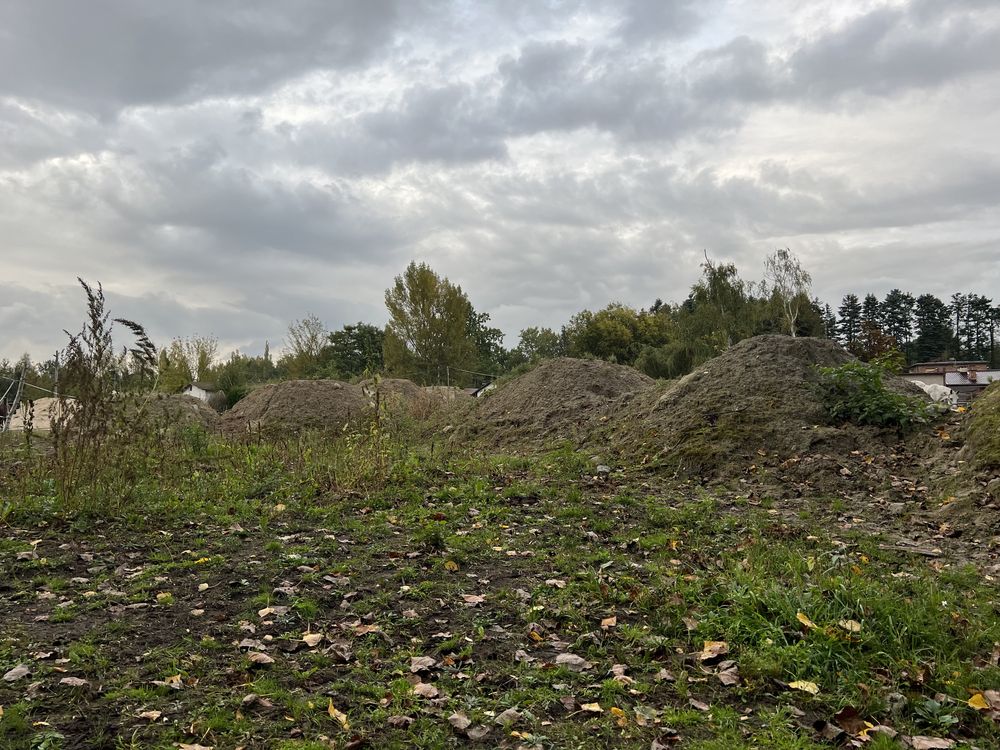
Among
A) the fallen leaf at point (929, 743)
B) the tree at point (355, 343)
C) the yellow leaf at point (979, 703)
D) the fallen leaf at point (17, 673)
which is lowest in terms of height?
the fallen leaf at point (929, 743)

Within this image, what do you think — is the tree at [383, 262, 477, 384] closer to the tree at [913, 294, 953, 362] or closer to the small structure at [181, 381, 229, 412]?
the small structure at [181, 381, 229, 412]

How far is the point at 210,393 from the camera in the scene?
104 feet

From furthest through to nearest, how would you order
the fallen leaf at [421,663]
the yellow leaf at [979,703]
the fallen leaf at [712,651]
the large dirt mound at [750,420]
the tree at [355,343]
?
the tree at [355,343] < the large dirt mound at [750,420] < the fallen leaf at [712,651] < the fallen leaf at [421,663] < the yellow leaf at [979,703]

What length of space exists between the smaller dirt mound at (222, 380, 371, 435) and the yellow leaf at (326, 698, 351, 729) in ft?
44.0

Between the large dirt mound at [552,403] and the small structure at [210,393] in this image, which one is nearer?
the large dirt mound at [552,403]

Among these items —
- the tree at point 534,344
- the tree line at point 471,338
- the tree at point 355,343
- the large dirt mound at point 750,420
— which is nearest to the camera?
the large dirt mound at point 750,420

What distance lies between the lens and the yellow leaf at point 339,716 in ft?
10.5

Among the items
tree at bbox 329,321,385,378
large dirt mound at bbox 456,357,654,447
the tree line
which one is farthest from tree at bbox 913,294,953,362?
large dirt mound at bbox 456,357,654,447

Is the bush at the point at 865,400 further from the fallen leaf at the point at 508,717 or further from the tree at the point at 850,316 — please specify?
the tree at the point at 850,316

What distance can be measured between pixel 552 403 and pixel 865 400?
6062mm

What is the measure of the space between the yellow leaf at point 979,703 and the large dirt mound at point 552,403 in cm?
835

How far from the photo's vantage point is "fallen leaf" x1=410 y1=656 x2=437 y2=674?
12.3 feet

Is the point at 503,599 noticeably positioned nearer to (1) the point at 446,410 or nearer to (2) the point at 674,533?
(2) the point at 674,533

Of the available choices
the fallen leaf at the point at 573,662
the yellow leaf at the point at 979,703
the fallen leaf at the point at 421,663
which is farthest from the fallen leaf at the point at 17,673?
the yellow leaf at the point at 979,703
